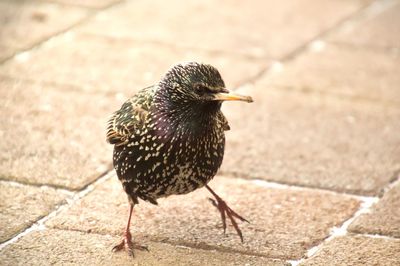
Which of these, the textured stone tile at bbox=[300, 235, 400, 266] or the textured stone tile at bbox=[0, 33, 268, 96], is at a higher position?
the textured stone tile at bbox=[300, 235, 400, 266]

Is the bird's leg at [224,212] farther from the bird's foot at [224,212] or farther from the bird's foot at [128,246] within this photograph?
the bird's foot at [128,246]

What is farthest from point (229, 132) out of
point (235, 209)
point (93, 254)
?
point (93, 254)

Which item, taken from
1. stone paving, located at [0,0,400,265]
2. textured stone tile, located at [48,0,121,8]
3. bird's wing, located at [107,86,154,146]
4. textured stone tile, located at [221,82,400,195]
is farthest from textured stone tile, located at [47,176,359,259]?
textured stone tile, located at [48,0,121,8]

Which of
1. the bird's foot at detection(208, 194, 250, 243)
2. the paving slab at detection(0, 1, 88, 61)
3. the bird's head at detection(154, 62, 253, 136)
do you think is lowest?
the paving slab at detection(0, 1, 88, 61)

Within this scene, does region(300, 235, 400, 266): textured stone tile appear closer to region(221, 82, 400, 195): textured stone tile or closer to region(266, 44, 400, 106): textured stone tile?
region(221, 82, 400, 195): textured stone tile

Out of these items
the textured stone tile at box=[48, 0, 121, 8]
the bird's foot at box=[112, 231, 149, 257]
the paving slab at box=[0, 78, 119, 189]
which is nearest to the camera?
the bird's foot at box=[112, 231, 149, 257]

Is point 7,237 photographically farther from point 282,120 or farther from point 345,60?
point 345,60

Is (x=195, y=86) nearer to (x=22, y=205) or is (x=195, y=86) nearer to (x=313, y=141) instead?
(x=22, y=205)
